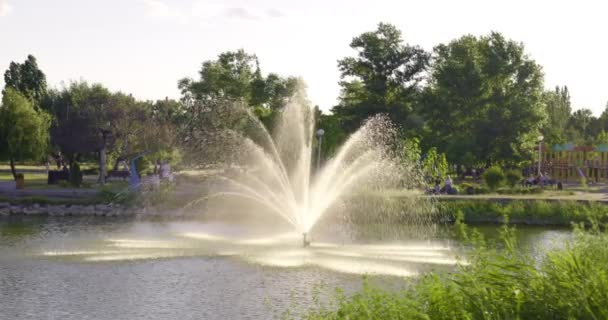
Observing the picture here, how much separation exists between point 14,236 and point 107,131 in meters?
26.1

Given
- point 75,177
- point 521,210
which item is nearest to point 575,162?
point 521,210

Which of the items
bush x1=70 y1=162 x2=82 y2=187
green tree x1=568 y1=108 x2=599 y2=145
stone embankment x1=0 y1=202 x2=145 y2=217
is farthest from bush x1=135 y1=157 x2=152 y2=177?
green tree x1=568 y1=108 x2=599 y2=145

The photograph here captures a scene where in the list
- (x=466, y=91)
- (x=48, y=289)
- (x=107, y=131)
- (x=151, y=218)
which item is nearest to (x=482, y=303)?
(x=48, y=289)

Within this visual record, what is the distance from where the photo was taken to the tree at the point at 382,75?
6838cm

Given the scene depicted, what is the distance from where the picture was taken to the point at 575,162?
249ft

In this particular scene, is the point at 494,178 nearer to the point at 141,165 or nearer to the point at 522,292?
the point at 141,165

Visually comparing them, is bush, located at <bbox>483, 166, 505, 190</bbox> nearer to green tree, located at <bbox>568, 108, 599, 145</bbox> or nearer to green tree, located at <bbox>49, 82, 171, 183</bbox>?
green tree, located at <bbox>49, 82, 171, 183</bbox>

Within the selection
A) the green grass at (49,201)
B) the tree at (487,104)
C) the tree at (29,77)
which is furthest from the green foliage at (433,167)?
the tree at (29,77)

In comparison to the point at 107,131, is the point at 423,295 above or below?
below

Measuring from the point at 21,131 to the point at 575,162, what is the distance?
51858 mm

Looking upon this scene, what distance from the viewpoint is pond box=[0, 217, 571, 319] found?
21.2 metres

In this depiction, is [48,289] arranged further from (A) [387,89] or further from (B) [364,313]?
(A) [387,89]

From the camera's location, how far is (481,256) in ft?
39.4

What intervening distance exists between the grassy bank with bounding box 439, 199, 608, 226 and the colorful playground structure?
27391mm
